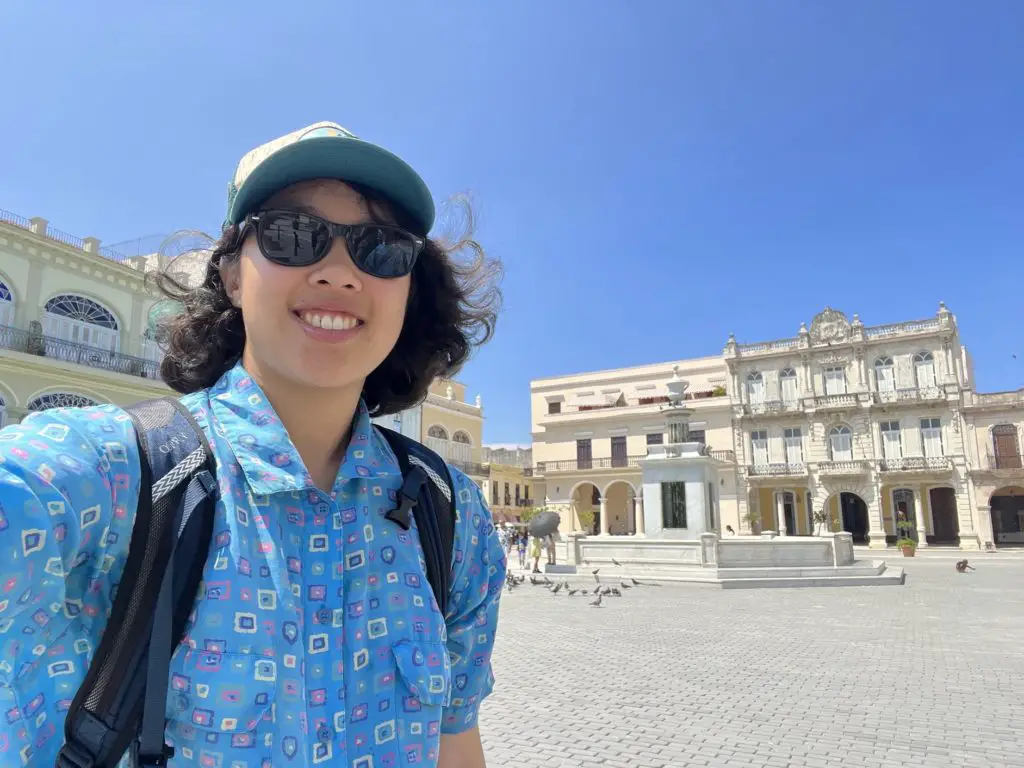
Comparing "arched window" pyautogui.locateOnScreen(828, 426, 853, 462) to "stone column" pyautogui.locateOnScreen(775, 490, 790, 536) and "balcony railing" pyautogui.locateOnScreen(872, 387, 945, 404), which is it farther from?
"stone column" pyautogui.locateOnScreen(775, 490, 790, 536)

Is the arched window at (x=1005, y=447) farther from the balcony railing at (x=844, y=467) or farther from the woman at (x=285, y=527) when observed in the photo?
the woman at (x=285, y=527)

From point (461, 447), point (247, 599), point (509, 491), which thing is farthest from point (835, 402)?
point (247, 599)

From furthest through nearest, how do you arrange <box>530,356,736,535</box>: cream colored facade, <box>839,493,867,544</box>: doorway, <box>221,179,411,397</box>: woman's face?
<box>530,356,736,535</box>: cream colored facade → <box>839,493,867,544</box>: doorway → <box>221,179,411,397</box>: woman's face

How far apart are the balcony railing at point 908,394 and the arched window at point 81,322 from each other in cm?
3561

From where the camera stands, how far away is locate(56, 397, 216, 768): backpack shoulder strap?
2.74 feet

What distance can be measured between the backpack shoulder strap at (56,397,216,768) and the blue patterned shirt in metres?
0.03

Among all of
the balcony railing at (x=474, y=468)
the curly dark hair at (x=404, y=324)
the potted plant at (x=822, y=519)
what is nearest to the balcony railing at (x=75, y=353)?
the curly dark hair at (x=404, y=324)

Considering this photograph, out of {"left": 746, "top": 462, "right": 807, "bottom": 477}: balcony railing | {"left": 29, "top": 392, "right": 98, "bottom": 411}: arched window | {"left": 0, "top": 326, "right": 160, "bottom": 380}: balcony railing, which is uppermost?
{"left": 0, "top": 326, "right": 160, "bottom": 380}: balcony railing

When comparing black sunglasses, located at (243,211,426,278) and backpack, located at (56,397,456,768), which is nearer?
backpack, located at (56,397,456,768)

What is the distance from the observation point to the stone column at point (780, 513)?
122 feet

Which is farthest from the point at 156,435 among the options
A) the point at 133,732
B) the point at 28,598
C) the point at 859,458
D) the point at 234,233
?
the point at 859,458

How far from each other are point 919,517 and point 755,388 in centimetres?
1073

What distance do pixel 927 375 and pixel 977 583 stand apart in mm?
21593

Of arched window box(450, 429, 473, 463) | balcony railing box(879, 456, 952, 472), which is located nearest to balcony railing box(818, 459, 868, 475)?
balcony railing box(879, 456, 952, 472)
